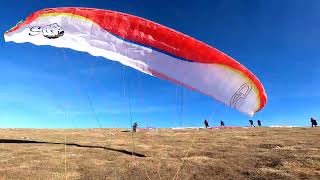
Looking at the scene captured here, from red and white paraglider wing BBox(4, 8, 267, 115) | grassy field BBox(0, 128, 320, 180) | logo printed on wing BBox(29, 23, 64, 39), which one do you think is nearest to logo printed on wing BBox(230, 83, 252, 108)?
red and white paraglider wing BBox(4, 8, 267, 115)

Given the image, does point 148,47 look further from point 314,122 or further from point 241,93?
point 314,122

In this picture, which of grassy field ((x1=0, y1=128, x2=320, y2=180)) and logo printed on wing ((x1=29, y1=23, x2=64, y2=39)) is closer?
logo printed on wing ((x1=29, y1=23, x2=64, y2=39))

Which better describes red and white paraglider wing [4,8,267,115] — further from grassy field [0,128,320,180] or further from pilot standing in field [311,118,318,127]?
pilot standing in field [311,118,318,127]

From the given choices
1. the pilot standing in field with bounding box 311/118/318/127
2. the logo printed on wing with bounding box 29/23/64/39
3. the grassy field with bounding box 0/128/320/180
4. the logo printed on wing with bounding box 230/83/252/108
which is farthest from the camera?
the pilot standing in field with bounding box 311/118/318/127

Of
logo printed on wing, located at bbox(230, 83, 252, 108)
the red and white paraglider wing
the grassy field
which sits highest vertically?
the red and white paraglider wing

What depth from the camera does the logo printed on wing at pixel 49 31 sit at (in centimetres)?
1772

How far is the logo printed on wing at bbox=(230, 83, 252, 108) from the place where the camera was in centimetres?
1675

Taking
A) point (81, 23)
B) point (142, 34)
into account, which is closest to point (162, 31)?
point (142, 34)

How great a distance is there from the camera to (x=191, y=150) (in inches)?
1158

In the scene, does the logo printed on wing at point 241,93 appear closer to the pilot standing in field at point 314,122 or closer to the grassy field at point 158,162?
the grassy field at point 158,162

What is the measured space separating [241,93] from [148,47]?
4653mm

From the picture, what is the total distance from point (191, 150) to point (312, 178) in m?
9.96

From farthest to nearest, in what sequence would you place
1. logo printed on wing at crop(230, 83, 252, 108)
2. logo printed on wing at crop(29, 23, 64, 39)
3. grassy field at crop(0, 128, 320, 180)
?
1. grassy field at crop(0, 128, 320, 180)
2. logo printed on wing at crop(29, 23, 64, 39)
3. logo printed on wing at crop(230, 83, 252, 108)

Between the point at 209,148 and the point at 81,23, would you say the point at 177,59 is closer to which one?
the point at 81,23
